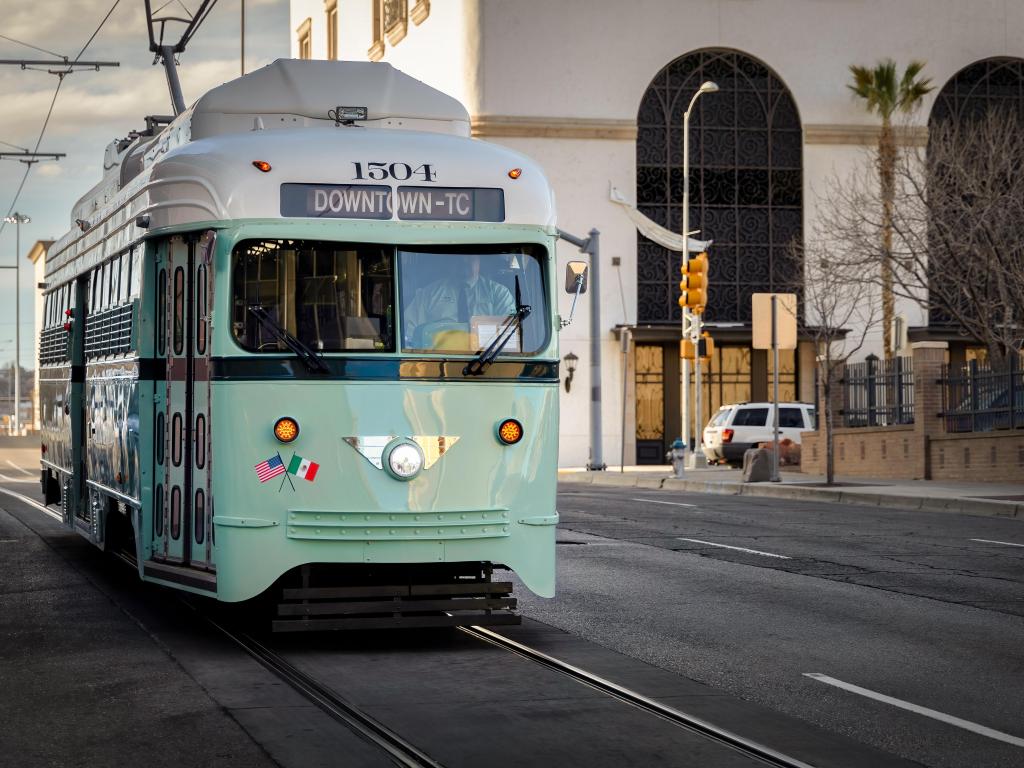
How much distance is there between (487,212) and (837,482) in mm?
24472

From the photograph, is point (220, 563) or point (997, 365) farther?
point (997, 365)

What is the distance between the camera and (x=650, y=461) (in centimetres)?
5153

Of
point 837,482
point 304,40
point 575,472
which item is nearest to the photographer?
point 837,482

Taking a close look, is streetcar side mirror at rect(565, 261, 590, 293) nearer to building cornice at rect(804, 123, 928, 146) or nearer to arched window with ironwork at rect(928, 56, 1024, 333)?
arched window with ironwork at rect(928, 56, 1024, 333)

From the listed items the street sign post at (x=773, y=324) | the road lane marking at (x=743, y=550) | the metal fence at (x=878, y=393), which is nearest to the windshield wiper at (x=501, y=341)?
the road lane marking at (x=743, y=550)

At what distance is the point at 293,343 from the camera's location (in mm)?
10148

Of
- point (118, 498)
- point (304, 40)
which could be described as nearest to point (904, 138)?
point (304, 40)

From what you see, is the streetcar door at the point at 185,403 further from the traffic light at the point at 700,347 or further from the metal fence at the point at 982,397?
the traffic light at the point at 700,347

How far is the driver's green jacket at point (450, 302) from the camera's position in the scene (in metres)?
10.3

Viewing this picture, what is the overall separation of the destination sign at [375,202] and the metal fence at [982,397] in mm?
23994

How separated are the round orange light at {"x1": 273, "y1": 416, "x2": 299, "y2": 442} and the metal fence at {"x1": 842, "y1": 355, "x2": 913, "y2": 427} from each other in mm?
28174

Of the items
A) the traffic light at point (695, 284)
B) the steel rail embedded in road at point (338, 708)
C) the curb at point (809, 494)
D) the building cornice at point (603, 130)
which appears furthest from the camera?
the building cornice at point (603, 130)

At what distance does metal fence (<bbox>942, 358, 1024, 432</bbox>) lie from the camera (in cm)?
3244

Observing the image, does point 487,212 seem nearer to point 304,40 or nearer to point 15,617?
point 15,617
